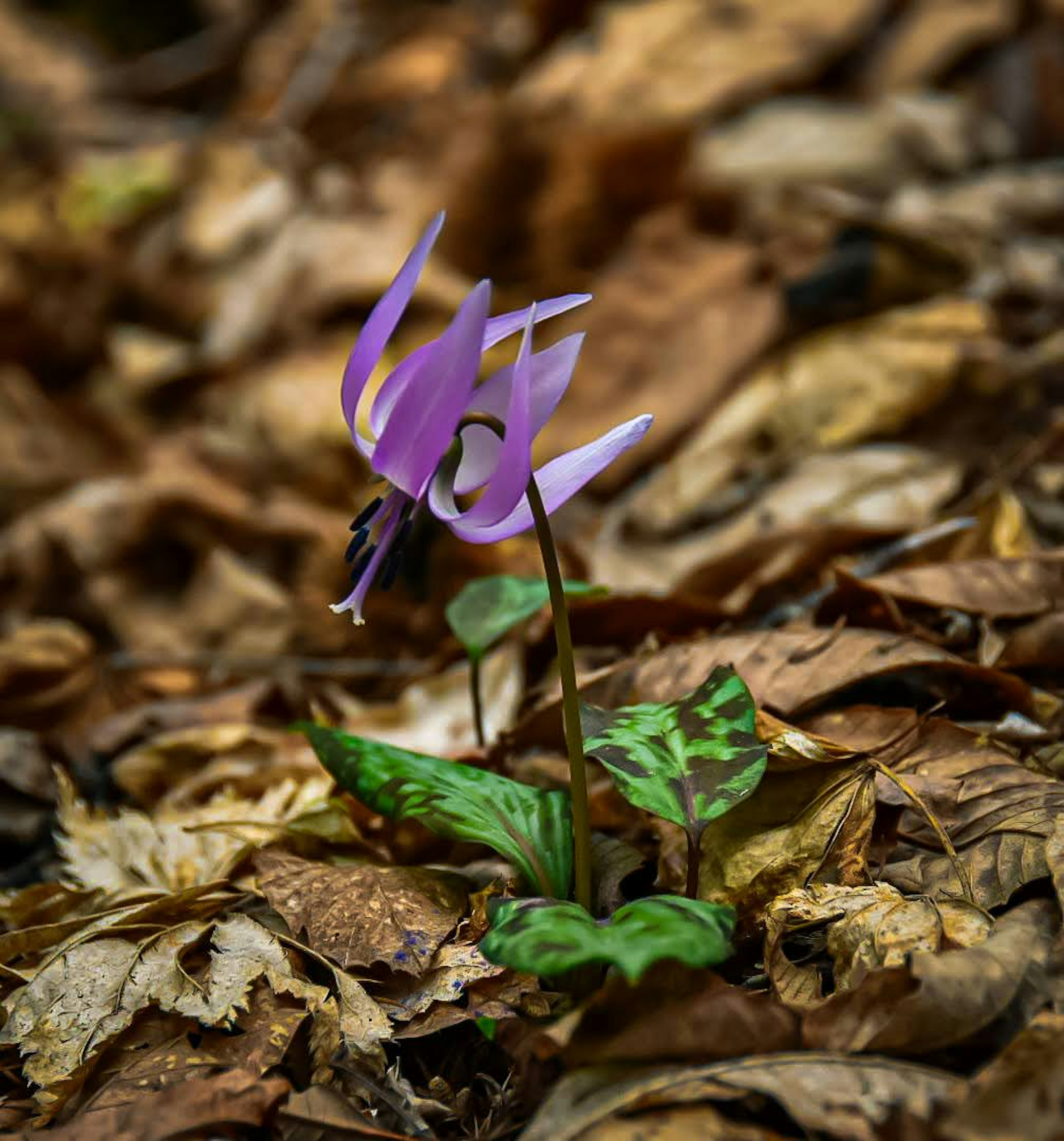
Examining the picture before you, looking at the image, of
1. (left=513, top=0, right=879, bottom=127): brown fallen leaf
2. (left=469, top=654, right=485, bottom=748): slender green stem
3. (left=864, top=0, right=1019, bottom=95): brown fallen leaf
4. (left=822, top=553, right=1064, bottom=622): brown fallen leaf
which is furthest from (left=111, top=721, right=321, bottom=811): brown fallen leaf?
(left=864, top=0, right=1019, bottom=95): brown fallen leaf

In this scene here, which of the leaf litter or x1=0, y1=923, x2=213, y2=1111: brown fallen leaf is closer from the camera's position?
the leaf litter

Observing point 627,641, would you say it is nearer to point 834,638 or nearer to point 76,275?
point 834,638

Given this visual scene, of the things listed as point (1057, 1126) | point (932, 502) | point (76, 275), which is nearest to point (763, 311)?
point (932, 502)

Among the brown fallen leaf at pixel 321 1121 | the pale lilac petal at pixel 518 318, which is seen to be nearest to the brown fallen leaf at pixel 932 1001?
the brown fallen leaf at pixel 321 1121

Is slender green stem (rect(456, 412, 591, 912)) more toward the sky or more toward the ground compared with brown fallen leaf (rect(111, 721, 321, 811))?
more toward the sky

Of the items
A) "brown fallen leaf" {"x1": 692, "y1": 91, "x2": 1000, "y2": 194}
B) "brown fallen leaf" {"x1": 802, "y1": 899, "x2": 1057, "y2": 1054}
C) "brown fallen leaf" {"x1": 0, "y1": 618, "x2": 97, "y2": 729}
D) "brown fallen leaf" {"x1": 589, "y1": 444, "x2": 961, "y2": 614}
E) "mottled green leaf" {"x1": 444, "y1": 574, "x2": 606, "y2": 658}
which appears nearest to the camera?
"brown fallen leaf" {"x1": 802, "y1": 899, "x2": 1057, "y2": 1054}

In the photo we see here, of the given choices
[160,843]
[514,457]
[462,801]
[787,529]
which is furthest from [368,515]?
[787,529]

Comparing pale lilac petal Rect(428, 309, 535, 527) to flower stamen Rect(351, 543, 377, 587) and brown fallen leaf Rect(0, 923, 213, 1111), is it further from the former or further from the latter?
brown fallen leaf Rect(0, 923, 213, 1111)

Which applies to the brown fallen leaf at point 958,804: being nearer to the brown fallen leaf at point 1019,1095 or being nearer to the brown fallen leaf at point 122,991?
the brown fallen leaf at point 1019,1095
